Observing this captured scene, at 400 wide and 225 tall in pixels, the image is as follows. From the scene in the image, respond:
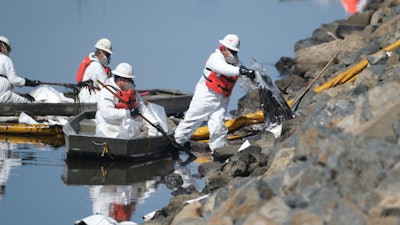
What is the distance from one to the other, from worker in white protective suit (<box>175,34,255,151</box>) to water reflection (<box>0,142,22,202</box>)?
8.99 feet

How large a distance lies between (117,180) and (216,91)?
2.45 metres

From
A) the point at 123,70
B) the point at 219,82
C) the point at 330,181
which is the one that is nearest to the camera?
the point at 330,181

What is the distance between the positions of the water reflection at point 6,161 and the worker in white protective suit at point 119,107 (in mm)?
1495

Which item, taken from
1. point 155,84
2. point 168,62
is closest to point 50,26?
point 168,62

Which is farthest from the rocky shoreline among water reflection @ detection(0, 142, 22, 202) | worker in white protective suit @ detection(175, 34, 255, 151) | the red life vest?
worker in white protective suit @ detection(175, 34, 255, 151)

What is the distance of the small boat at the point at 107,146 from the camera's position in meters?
18.6

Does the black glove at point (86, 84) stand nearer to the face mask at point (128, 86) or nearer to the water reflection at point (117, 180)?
the water reflection at point (117, 180)

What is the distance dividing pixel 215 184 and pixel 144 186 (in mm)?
2342

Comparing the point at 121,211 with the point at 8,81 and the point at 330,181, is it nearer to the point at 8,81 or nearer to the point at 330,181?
the point at 330,181

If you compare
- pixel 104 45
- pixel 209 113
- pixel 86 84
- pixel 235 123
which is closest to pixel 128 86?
pixel 209 113

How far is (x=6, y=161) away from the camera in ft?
A: 63.4

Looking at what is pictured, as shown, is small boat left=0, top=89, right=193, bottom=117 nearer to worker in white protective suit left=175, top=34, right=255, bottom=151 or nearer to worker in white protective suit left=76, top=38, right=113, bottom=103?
worker in white protective suit left=76, top=38, right=113, bottom=103

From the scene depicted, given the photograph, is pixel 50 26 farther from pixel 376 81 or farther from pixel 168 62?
pixel 376 81

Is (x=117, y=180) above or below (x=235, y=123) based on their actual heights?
below
